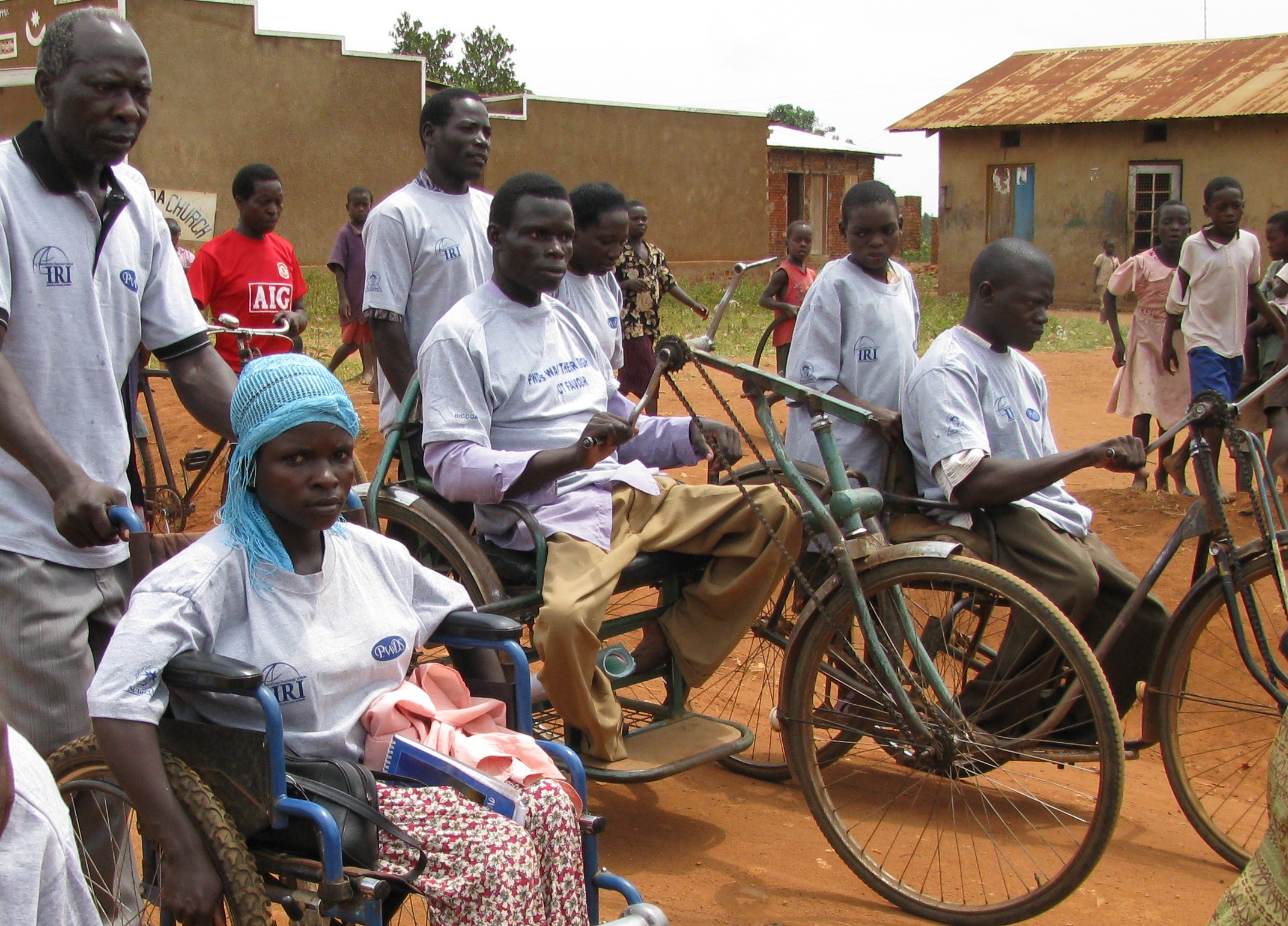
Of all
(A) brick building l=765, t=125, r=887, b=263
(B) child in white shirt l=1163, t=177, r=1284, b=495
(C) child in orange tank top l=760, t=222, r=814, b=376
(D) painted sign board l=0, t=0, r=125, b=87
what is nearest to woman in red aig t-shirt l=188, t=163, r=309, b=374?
(C) child in orange tank top l=760, t=222, r=814, b=376

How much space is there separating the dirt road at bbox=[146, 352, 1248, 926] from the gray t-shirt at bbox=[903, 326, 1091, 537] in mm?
991

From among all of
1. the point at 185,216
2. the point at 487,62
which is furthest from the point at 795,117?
the point at 185,216

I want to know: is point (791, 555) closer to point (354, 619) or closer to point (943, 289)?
point (354, 619)

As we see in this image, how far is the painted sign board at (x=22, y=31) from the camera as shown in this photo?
61.2 feet

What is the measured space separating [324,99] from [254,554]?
18852 millimetres

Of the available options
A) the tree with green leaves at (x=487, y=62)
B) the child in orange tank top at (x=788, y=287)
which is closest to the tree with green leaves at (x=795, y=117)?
the tree with green leaves at (x=487, y=62)

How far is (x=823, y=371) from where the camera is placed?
464cm

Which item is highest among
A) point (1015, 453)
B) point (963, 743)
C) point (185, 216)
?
point (185, 216)

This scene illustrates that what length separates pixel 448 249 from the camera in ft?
15.6

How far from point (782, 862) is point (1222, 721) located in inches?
99.7

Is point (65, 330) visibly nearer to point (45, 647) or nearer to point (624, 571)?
point (45, 647)

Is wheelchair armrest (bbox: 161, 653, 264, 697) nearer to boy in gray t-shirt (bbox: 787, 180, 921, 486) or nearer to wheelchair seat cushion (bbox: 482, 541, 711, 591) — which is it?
wheelchair seat cushion (bbox: 482, 541, 711, 591)

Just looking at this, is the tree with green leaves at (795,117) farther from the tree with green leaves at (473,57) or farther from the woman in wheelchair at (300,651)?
the woman in wheelchair at (300,651)

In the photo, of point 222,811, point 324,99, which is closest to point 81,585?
point 222,811
